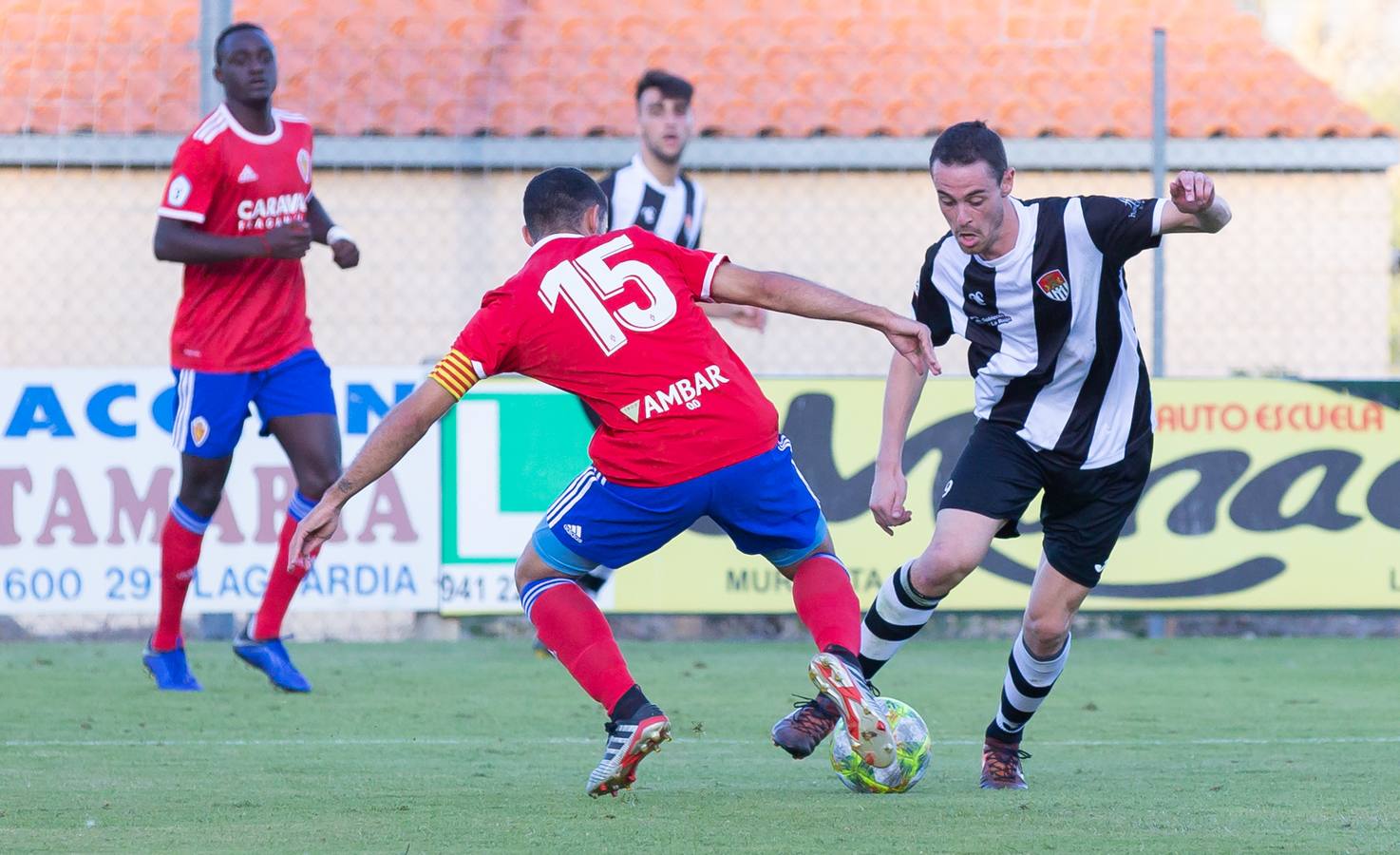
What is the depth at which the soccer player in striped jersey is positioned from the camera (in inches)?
202

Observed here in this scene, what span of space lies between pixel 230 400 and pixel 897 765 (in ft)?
11.6

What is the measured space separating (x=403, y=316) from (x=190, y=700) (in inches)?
194

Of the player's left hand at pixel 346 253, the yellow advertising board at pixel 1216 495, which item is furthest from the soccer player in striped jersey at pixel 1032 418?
the yellow advertising board at pixel 1216 495

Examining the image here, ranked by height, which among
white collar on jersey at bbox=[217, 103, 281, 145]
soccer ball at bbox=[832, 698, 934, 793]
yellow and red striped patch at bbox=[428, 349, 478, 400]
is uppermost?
white collar on jersey at bbox=[217, 103, 281, 145]

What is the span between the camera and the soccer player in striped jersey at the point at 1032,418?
513cm

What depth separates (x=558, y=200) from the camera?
494 cm

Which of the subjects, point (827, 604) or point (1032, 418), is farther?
point (1032, 418)

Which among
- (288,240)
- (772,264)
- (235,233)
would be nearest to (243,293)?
(235,233)

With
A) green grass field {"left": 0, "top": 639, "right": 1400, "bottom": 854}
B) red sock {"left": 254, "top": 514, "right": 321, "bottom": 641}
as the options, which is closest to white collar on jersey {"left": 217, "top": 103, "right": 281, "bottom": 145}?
red sock {"left": 254, "top": 514, "right": 321, "bottom": 641}

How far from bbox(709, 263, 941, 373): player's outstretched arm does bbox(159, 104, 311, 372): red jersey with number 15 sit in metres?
3.04

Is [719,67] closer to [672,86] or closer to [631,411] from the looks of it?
[672,86]

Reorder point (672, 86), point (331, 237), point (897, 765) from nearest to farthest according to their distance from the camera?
point (897, 765)
point (331, 237)
point (672, 86)

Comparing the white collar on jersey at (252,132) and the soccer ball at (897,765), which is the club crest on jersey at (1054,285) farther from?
the white collar on jersey at (252,132)

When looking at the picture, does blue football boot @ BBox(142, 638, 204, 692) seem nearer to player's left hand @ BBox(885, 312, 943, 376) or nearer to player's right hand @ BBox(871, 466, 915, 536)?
player's right hand @ BBox(871, 466, 915, 536)
